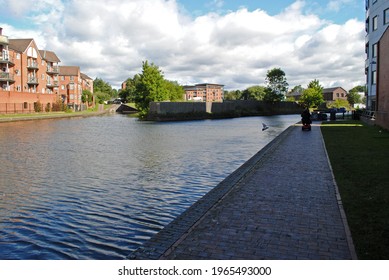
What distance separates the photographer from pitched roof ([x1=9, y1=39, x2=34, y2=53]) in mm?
65738

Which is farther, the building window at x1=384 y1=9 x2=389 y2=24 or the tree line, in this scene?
the tree line

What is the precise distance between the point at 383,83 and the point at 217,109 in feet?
134

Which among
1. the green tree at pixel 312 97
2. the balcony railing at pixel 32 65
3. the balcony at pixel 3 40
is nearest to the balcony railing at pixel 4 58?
the balcony at pixel 3 40

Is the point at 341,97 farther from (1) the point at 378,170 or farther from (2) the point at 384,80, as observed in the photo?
(1) the point at 378,170

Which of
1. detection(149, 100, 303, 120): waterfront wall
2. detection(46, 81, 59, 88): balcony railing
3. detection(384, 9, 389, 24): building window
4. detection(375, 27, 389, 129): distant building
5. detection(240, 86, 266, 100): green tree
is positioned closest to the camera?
detection(375, 27, 389, 129): distant building

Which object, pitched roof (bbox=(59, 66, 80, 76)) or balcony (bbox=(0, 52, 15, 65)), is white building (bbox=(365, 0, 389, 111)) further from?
pitched roof (bbox=(59, 66, 80, 76))

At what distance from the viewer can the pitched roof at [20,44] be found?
216 feet

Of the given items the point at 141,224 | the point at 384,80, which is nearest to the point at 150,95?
the point at 384,80

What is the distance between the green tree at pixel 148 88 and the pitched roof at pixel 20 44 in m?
22.7

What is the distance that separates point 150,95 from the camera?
202 feet

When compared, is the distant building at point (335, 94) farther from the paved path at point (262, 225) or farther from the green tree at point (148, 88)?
the paved path at point (262, 225)

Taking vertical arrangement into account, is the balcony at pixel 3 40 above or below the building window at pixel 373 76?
above

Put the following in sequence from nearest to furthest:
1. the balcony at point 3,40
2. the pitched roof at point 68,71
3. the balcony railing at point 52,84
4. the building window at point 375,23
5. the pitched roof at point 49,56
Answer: the building window at point 375,23 → the balcony at point 3,40 → the balcony railing at point 52,84 → the pitched roof at point 49,56 → the pitched roof at point 68,71

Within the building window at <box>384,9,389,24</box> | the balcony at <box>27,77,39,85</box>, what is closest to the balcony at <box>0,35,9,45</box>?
the balcony at <box>27,77,39,85</box>
